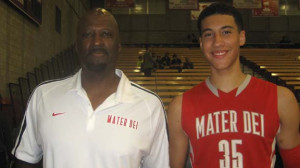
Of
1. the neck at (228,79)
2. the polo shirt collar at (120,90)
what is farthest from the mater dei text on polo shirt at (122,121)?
the neck at (228,79)

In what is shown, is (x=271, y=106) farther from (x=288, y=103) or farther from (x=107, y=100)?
(x=107, y=100)

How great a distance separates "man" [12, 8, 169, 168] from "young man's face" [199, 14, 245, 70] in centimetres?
48

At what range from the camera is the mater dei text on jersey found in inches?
77.7

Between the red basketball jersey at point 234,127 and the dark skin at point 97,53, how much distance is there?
55cm

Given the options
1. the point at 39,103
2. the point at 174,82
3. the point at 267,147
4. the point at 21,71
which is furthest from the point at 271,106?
the point at 174,82

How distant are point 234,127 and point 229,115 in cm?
8

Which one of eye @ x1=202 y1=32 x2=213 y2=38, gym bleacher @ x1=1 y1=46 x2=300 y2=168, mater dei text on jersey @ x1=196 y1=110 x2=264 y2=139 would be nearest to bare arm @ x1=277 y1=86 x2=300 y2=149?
mater dei text on jersey @ x1=196 y1=110 x2=264 y2=139

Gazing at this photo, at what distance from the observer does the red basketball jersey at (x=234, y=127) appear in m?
1.95

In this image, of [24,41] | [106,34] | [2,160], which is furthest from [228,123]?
[24,41]

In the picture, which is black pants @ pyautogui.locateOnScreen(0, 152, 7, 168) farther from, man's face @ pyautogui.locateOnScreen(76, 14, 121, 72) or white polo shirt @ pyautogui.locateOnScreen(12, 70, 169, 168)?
man's face @ pyautogui.locateOnScreen(76, 14, 121, 72)

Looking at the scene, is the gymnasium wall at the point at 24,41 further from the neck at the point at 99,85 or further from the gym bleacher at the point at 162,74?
the neck at the point at 99,85

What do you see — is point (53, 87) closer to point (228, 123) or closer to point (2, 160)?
point (228, 123)

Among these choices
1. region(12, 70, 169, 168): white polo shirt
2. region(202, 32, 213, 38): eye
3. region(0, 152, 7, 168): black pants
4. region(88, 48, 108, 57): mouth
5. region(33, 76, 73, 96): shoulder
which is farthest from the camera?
region(0, 152, 7, 168): black pants

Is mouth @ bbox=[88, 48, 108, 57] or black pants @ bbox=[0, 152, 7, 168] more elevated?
mouth @ bbox=[88, 48, 108, 57]
